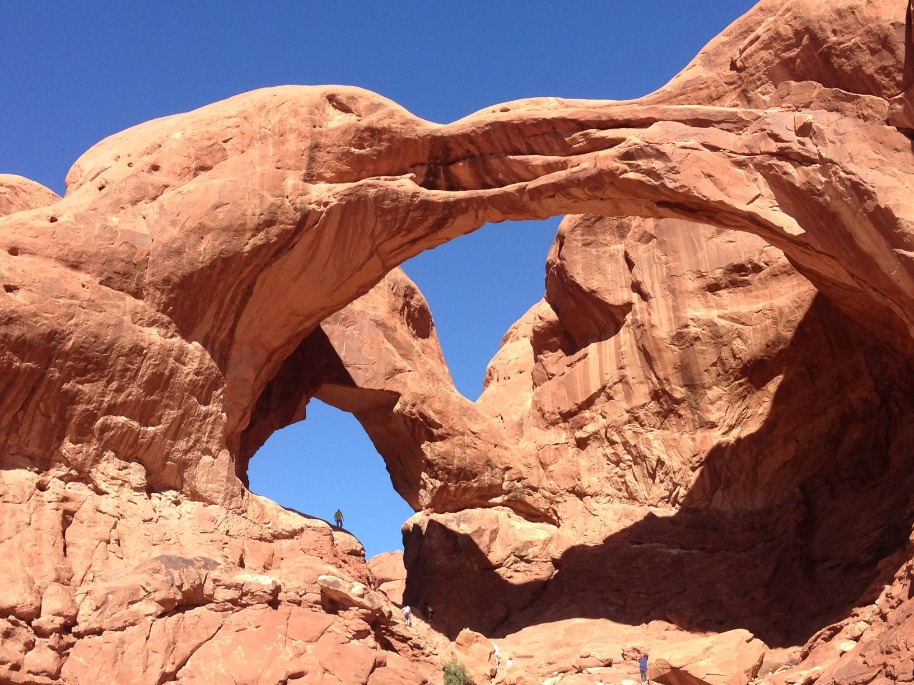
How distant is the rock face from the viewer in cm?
1595

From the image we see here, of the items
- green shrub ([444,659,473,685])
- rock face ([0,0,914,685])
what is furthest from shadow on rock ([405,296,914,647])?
green shrub ([444,659,473,685])

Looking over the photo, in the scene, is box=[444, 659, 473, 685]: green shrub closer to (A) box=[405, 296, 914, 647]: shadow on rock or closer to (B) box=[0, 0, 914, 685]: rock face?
(B) box=[0, 0, 914, 685]: rock face

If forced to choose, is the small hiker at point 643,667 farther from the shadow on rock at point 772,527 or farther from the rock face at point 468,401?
the shadow on rock at point 772,527

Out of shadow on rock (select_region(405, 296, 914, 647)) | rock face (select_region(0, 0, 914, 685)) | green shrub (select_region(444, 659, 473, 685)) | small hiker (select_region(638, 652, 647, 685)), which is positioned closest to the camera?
rock face (select_region(0, 0, 914, 685))

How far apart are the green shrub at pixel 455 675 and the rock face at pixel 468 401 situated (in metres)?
0.72

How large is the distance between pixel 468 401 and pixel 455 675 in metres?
9.04

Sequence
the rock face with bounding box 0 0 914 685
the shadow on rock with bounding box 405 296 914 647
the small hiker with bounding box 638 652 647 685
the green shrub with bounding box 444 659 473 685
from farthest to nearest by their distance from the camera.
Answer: the shadow on rock with bounding box 405 296 914 647
the small hiker with bounding box 638 652 647 685
the green shrub with bounding box 444 659 473 685
the rock face with bounding box 0 0 914 685

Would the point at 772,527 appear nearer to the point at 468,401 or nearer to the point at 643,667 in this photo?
the point at 643,667

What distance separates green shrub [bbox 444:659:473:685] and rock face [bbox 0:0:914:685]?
28.2 inches

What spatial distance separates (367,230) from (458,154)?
2049mm

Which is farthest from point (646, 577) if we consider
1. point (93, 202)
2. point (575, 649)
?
point (93, 202)

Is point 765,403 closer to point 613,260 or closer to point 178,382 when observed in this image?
point 613,260

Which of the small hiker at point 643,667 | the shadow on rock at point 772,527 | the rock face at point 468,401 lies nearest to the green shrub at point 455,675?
the rock face at point 468,401

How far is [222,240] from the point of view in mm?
17984
